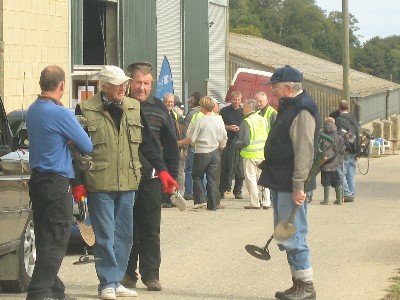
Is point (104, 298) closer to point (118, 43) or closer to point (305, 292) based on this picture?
point (305, 292)

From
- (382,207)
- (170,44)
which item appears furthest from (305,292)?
(170,44)

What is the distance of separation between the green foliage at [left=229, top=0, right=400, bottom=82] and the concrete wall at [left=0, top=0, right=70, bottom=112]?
87252 millimetres

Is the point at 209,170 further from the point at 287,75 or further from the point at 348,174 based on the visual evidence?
the point at 287,75

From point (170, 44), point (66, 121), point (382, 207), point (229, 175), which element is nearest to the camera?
point (66, 121)

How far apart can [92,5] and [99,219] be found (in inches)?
798

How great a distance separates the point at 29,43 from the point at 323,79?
40795mm

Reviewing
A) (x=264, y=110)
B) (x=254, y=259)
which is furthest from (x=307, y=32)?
(x=254, y=259)

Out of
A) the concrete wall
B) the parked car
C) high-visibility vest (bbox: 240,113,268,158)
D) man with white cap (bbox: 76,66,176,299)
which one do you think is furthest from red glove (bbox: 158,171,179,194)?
the concrete wall

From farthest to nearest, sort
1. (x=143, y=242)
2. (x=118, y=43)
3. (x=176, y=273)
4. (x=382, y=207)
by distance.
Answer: (x=118, y=43)
(x=382, y=207)
(x=176, y=273)
(x=143, y=242)

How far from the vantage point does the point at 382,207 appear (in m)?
20.1

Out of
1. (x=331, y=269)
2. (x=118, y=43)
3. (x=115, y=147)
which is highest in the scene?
(x=118, y=43)

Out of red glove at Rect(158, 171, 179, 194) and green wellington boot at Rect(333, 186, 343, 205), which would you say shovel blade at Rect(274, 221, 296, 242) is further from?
green wellington boot at Rect(333, 186, 343, 205)

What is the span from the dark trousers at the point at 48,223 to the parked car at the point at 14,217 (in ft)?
1.51

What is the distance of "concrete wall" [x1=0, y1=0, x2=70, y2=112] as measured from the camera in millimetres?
23078
